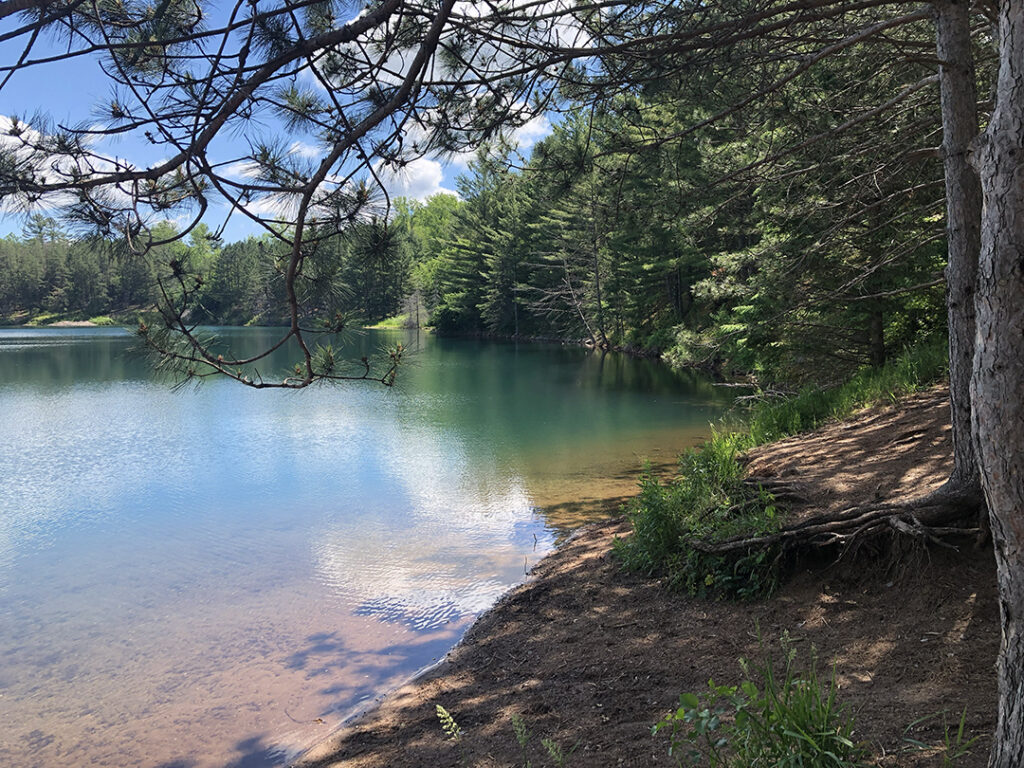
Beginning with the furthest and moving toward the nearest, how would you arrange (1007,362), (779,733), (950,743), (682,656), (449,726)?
(682,656) < (449,726) < (950,743) < (779,733) < (1007,362)

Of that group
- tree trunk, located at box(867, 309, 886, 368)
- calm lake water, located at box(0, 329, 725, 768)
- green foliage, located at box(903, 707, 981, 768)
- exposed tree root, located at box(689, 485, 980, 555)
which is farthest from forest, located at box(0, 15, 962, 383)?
green foliage, located at box(903, 707, 981, 768)

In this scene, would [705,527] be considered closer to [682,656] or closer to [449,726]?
[682,656]

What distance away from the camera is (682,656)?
3.95 m

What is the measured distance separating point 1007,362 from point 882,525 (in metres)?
2.48

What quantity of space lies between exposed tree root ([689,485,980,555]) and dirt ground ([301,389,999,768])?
0.13 meters

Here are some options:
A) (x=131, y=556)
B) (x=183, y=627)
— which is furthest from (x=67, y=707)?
(x=131, y=556)

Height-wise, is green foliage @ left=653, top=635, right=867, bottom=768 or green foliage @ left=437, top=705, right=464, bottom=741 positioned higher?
green foliage @ left=653, top=635, right=867, bottom=768

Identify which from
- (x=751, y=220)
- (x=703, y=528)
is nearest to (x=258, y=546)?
(x=703, y=528)

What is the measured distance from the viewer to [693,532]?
5.11 metres

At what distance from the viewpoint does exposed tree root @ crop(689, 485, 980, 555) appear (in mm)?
3957

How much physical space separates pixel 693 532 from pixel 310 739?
2761 millimetres

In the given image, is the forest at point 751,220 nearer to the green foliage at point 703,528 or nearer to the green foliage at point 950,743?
the green foliage at point 703,528

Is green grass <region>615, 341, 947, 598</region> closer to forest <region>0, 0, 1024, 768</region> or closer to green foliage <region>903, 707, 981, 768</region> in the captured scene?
forest <region>0, 0, 1024, 768</region>

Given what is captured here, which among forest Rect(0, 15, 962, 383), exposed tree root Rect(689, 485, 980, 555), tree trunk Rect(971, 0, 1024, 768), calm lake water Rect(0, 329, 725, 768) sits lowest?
calm lake water Rect(0, 329, 725, 768)
